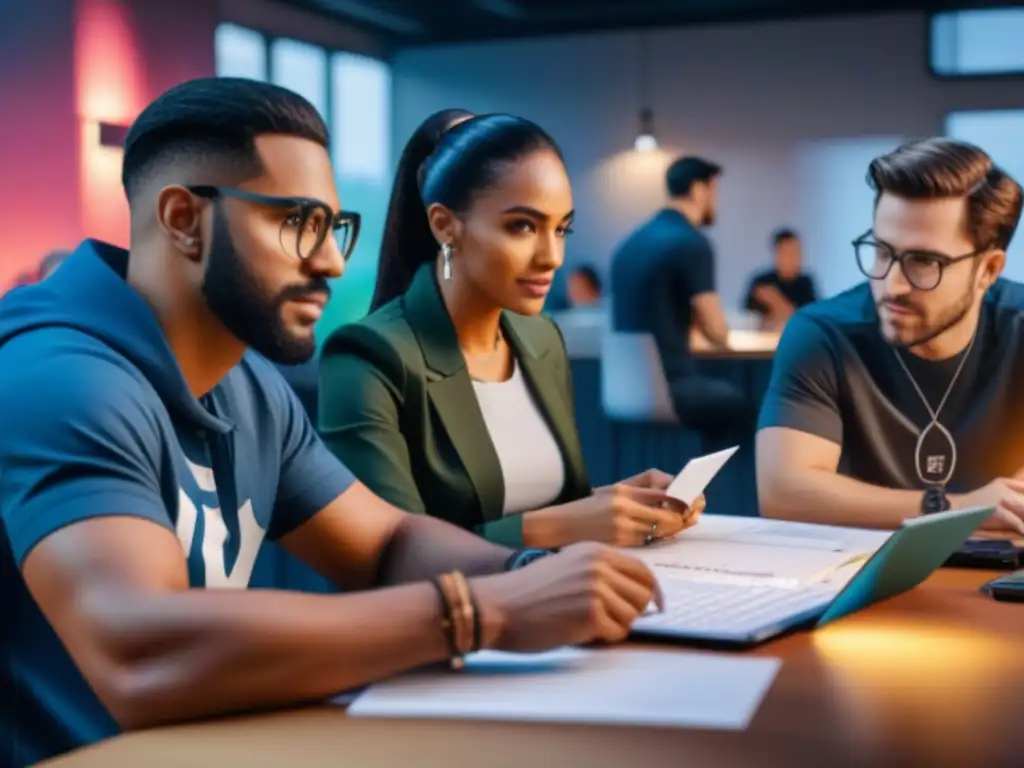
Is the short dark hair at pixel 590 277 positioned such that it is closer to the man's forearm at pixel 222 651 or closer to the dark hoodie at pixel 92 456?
the dark hoodie at pixel 92 456

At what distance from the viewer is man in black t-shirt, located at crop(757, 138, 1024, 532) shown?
2.34m

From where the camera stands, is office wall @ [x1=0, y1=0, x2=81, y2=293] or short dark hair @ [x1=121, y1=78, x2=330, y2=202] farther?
office wall @ [x1=0, y1=0, x2=81, y2=293]

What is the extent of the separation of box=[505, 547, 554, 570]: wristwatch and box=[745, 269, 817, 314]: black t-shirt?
26.2ft

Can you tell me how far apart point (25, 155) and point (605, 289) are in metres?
5.96

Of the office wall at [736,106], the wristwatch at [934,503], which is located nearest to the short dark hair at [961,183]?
the wristwatch at [934,503]

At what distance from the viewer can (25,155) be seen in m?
7.30

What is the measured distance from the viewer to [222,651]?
1062 millimetres

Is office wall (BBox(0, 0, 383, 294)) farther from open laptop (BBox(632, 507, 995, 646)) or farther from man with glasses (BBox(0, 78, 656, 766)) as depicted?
open laptop (BBox(632, 507, 995, 646))

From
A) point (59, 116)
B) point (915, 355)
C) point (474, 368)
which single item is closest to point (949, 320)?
point (915, 355)

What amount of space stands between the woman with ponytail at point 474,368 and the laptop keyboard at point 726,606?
1.46 feet

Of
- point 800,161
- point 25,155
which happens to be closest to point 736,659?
point 25,155

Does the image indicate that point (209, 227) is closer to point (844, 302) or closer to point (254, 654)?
point (254, 654)

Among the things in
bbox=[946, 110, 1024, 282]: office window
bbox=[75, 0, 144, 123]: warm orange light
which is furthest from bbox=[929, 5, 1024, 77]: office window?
bbox=[75, 0, 144, 123]: warm orange light

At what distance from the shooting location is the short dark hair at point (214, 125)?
1384 mm
